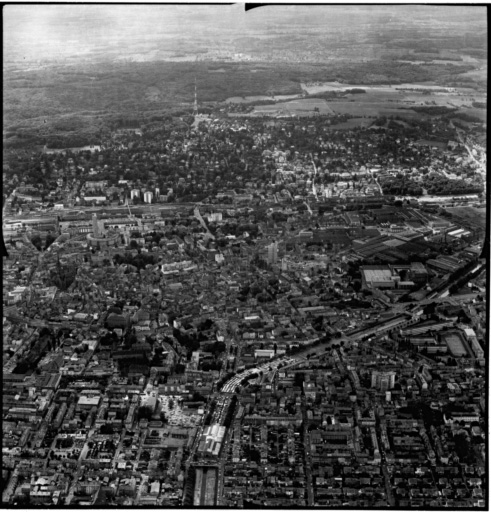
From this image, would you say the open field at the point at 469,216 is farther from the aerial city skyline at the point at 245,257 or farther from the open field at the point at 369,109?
the open field at the point at 369,109

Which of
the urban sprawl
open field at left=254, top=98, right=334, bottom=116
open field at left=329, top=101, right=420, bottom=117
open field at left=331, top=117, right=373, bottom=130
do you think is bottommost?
the urban sprawl

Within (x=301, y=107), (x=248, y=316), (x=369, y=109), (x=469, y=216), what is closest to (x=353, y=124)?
(x=369, y=109)

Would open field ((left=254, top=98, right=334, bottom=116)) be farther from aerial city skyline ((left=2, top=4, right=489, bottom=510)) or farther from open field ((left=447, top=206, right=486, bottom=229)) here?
open field ((left=447, top=206, right=486, bottom=229))

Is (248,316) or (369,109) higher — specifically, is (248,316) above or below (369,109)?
below

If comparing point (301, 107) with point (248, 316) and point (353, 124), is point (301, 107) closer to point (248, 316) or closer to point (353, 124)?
point (353, 124)

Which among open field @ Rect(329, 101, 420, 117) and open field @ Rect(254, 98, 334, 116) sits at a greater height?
open field @ Rect(254, 98, 334, 116)

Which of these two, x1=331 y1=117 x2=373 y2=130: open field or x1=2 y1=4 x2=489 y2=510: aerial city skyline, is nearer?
x1=2 y1=4 x2=489 y2=510: aerial city skyline

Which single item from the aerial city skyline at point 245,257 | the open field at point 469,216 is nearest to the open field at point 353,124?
the aerial city skyline at point 245,257

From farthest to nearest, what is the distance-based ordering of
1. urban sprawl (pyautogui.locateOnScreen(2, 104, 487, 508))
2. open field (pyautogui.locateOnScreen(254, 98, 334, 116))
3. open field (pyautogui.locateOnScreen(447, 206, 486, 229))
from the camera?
open field (pyautogui.locateOnScreen(254, 98, 334, 116)) → open field (pyautogui.locateOnScreen(447, 206, 486, 229)) → urban sprawl (pyautogui.locateOnScreen(2, 104, 487, 508))

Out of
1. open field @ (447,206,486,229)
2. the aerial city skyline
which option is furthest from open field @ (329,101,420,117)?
open field @ (447,206,486,229)
